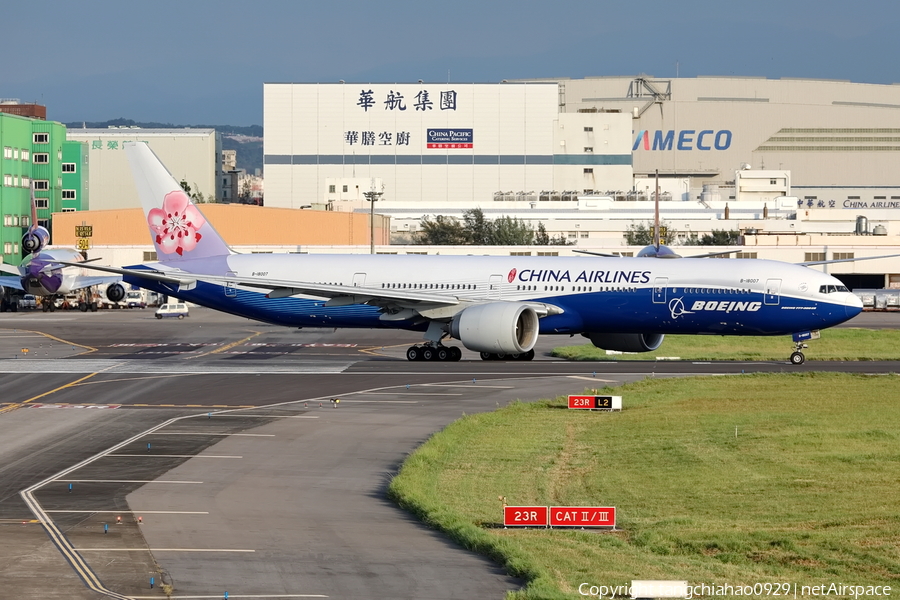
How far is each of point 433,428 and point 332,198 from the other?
140 meters

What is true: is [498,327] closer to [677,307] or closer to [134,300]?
[677,307]

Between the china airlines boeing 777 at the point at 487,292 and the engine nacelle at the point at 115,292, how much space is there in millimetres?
49415

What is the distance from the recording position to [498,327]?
4750cm

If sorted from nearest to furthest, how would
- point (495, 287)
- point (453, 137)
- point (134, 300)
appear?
point (495, 287), point (134, 300), point (453, 137)

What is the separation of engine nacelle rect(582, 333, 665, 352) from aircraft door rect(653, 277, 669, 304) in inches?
129

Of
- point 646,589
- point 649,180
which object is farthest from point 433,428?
point 649,180

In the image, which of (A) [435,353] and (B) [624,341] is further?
(A) [435,353]

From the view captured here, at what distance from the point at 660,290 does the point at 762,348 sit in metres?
12.8

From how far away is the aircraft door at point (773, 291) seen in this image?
4844 centimetres

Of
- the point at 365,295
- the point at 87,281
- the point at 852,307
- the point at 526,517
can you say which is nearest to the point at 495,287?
the point at 365,295

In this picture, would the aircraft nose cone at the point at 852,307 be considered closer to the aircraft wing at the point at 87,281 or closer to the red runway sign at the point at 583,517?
the red runway sign at the point at 583,517

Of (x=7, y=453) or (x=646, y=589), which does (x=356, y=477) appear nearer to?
(x=7, y=453)

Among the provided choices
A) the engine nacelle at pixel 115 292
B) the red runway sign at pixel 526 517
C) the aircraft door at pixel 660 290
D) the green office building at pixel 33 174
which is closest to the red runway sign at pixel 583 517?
the red runway sign at pixel 526 517

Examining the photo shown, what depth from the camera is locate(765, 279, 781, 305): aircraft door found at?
48438 millimetres
